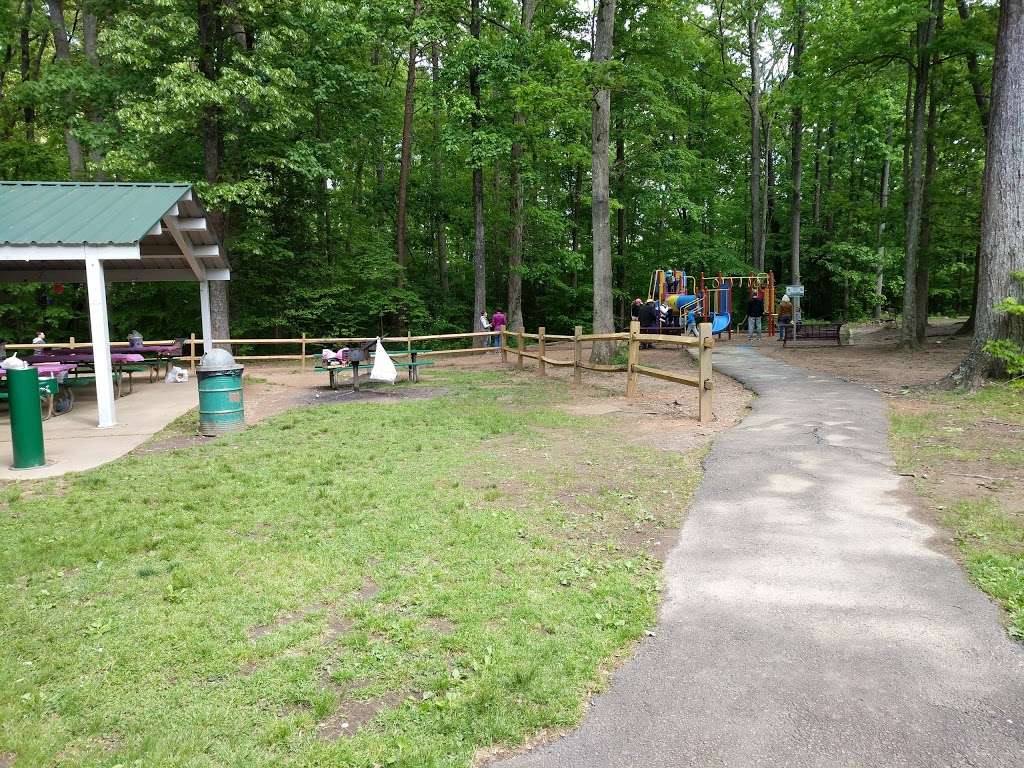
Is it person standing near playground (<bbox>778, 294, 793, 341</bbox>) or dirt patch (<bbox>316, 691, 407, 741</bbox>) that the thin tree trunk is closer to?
person standing near playground (<bbox>778, 294, 793, 341</bbox>)

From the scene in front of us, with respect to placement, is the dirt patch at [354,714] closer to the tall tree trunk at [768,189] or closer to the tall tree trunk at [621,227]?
the tall tree trunk at [621,227]

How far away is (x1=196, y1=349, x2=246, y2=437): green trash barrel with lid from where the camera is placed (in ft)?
30.4

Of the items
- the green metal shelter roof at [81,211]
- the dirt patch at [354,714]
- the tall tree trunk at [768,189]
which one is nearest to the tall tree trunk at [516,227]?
the green metal shelter roof at [81,211]

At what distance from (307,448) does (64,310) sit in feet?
60.3

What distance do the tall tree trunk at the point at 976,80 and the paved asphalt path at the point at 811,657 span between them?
1650 centimetres

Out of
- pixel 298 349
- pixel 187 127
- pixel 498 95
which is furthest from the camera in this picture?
pixel 298 349

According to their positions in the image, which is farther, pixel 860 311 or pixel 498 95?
pixel 860 311

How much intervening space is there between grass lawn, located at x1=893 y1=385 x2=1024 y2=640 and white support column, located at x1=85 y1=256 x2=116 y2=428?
32.7ft

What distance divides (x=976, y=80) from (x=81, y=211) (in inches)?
789

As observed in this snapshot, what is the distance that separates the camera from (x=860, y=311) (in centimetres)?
3475

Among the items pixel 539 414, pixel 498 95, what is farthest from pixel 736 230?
pixel 539 414

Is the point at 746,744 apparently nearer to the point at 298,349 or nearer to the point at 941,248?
the point at 941,248

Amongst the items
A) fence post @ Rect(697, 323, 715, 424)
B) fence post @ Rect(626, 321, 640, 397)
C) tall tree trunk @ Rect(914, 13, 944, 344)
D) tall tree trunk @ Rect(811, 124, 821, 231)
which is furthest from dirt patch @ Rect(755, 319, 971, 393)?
tall tree trunk @ Rect(811, 124, 821, 231)

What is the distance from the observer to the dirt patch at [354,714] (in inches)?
107
